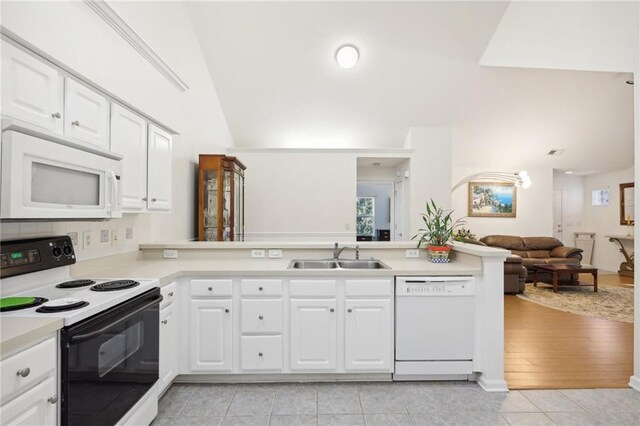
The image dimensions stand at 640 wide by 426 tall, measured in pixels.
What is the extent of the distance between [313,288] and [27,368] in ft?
5.17

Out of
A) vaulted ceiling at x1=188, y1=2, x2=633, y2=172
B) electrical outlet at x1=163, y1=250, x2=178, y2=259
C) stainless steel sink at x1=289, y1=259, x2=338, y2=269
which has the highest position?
vaulted ceiling at x1=188, y1=2, x2=633, y2=172

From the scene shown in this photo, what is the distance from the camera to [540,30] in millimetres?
4027

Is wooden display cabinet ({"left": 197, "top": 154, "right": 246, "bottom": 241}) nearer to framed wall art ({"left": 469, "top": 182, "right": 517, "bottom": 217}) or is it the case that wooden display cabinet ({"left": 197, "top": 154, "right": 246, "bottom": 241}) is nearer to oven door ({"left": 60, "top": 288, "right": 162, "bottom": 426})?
oven door ({"left": 60, "top": 288, "right": 162, "bottom": 426})

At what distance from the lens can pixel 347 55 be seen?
4156 millimetres

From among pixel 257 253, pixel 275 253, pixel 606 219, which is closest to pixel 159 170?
pixel 257 253

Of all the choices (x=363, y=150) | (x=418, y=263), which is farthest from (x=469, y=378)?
(x=363, y=150)

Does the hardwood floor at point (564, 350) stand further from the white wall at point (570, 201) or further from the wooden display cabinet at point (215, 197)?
the white wall at point (570, 201)

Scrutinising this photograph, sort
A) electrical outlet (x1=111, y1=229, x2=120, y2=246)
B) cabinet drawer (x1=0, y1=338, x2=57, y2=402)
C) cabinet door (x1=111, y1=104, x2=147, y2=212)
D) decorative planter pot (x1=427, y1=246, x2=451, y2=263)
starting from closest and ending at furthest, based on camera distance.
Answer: cabinet drawer (x1=0, y1=338, x2=57, y2=402) → cabinet door (x1=111, y1=104, x2=147, y2=212) → electrical outlet (x1=111, y1=229, x2=120, y2=246) → decorative planter pot (x1=427, y1=246, x2=451, y2=263)

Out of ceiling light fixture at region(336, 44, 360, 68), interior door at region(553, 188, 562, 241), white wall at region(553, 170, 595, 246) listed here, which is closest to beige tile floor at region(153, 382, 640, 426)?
ceiling light fixture at region(336, 44, 360, 68)

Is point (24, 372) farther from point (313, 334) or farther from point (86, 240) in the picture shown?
Result: point (313, 334)

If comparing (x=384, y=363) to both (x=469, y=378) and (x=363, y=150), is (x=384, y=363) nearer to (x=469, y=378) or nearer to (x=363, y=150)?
(x=469, y=378)

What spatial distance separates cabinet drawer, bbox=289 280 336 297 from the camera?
7.58 feet

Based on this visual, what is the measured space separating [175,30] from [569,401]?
4.87 metres

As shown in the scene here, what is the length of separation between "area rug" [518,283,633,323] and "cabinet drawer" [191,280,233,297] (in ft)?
15.2
